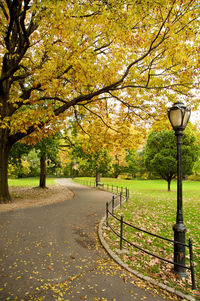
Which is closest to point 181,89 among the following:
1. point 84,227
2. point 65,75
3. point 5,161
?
point 65,75

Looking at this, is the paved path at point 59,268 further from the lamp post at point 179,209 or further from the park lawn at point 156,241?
the lamp post at point 179,209

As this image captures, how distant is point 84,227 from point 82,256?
2.65 m

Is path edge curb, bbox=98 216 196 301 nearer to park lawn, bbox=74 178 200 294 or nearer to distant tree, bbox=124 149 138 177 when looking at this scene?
park lawn, bbox=74 178 200 294

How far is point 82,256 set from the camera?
17.0ft

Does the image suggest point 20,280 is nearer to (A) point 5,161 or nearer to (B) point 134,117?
(A) point 5,161

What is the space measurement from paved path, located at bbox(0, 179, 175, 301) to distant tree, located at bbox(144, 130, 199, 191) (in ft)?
55.4

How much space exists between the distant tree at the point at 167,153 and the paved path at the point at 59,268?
16890mm

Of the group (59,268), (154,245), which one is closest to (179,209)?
(154,245)

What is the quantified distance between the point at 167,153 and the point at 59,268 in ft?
67.1

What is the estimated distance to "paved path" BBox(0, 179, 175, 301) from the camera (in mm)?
3604

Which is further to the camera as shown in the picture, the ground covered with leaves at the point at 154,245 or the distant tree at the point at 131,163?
the distant tree at the point at 131,163

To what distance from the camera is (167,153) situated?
73.6 feet

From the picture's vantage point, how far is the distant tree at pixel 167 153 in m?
21.5

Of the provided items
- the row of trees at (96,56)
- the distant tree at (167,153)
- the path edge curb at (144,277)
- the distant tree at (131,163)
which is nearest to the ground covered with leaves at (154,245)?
the path edge curb at (144,277)
